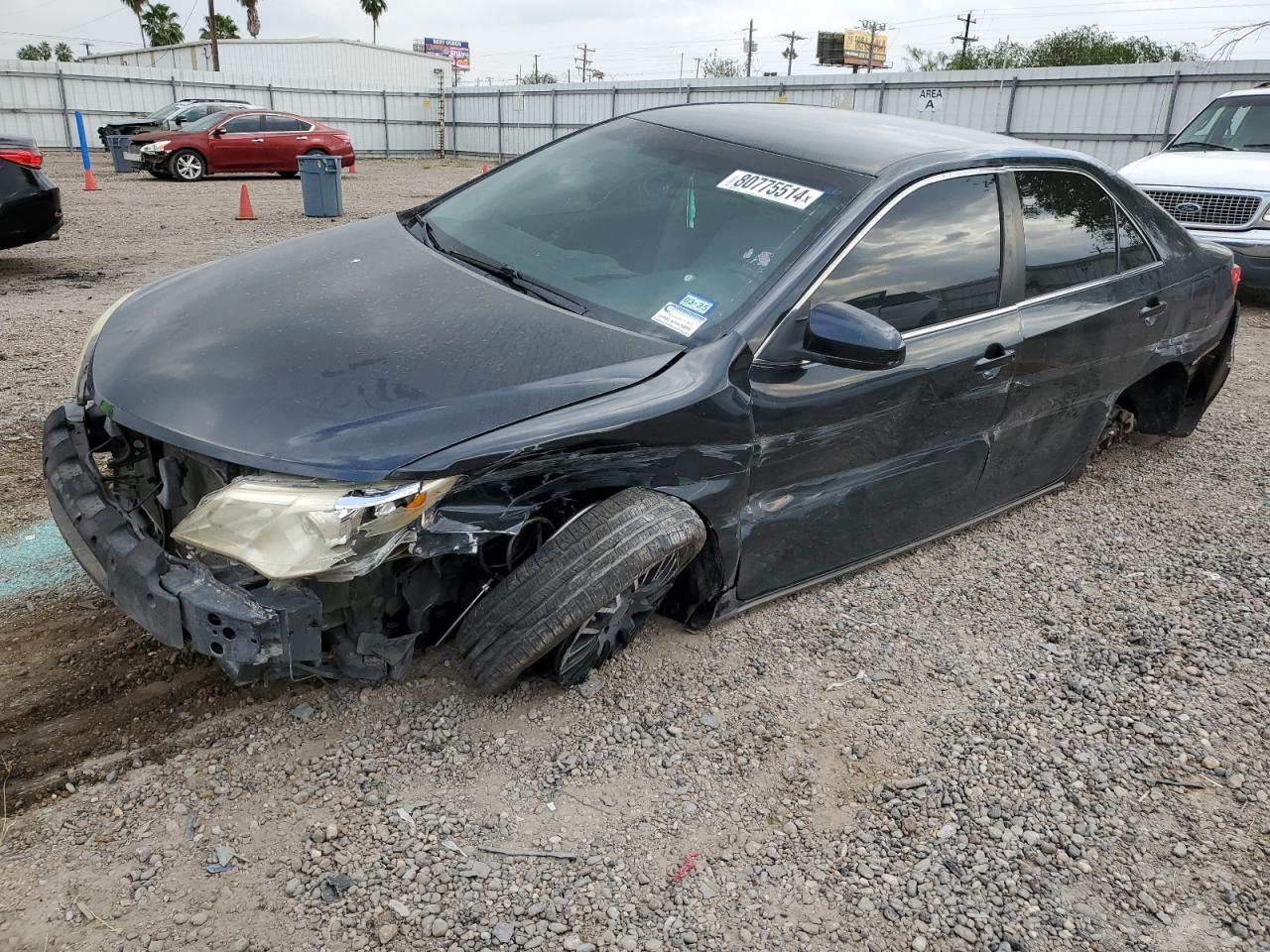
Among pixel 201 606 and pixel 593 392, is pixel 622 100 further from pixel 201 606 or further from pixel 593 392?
pixel 201 606

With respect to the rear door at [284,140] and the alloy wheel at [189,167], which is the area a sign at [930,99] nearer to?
the rear door at [284,140]

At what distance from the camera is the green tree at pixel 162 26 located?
69750 mm

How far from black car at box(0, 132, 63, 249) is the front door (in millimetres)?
7462

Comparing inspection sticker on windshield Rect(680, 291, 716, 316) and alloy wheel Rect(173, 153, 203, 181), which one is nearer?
inspection sticker on windshield Rect(680, 291, 716, 316)

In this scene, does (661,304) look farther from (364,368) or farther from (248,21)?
(248,21)

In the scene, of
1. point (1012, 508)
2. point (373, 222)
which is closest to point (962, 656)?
point (1012, 508)

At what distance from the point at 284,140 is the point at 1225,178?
1750cm

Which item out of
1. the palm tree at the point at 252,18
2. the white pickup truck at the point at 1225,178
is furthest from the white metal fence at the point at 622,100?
the palm tree at the point at 252,18

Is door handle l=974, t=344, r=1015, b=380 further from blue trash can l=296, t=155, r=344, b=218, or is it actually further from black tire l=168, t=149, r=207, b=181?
black tire l=168, t=149, r=207, b=181

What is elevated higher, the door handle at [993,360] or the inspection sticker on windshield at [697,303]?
the inspection sticker on windshield at [697,303]

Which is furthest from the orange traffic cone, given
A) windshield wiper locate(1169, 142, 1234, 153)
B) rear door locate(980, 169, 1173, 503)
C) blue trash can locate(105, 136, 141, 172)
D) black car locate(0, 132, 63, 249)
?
rear door locate(980, 169, 1173, 503)

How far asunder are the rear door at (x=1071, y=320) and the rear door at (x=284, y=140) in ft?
62.6

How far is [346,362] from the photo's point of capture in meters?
2.46

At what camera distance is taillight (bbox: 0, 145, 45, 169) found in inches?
299
